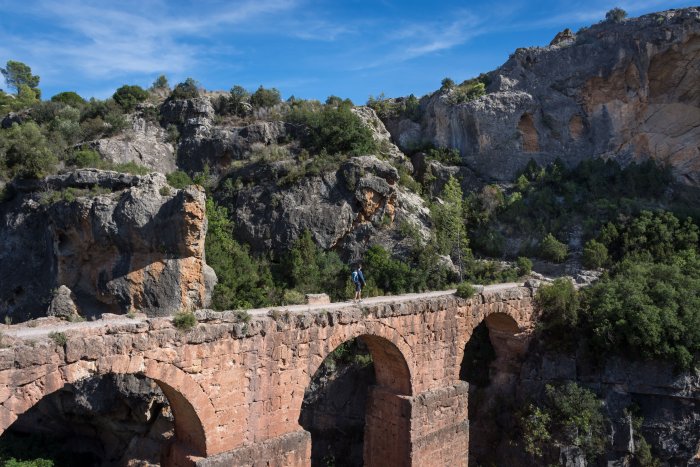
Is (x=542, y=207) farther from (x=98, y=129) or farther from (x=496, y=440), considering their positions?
(x=98, y=129)

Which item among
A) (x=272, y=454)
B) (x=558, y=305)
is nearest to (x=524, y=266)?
(x=558, y=305)

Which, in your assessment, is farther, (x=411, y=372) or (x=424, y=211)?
(x=424, y=211)

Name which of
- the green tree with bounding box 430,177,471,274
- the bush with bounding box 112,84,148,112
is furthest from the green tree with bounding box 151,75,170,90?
the green tree with bounding box 430,177,471,274

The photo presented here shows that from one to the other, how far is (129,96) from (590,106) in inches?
1112

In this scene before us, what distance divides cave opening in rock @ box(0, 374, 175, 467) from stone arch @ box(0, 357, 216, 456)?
8.07 meters

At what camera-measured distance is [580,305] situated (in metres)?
15.5

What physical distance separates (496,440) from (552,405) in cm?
212

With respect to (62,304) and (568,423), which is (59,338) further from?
(62,304)

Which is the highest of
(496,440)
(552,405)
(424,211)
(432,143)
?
(432,143)

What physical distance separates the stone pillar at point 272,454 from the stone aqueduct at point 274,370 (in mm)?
19

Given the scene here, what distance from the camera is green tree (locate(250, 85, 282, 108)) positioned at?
31.4 meters

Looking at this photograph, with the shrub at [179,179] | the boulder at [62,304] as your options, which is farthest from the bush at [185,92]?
the boulder at [62,304]

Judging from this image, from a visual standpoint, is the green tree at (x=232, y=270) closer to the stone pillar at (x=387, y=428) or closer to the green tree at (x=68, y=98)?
the stone pillar at (x=387, y=428)

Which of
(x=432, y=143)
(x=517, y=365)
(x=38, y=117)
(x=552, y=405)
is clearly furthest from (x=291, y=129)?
(x=552, y=405)
